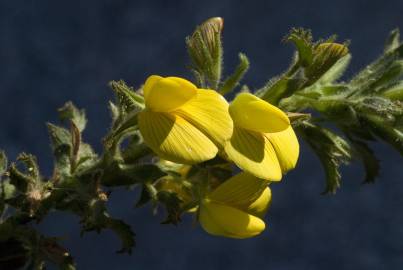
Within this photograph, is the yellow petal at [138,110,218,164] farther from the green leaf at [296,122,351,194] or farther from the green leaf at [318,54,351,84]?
the green leaf at [318,54,351,84]

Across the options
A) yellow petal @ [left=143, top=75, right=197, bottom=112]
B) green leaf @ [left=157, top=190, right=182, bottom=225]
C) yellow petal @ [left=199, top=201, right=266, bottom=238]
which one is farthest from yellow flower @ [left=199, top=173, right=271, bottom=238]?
yellow petal @ [left=143, top=75, right=197, bottom=112]

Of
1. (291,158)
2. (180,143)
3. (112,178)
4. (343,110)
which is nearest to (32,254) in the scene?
(112,178)

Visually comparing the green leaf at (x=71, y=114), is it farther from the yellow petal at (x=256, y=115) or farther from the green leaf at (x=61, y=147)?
the yellow petal at (x=256, y=115)

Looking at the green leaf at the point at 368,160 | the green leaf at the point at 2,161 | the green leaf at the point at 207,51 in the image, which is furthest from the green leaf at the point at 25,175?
the green leaf at the point at 368,160

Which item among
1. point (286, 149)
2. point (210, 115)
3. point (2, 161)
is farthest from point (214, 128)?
point (2, 161)

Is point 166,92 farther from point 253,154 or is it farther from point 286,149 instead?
point 286,149
